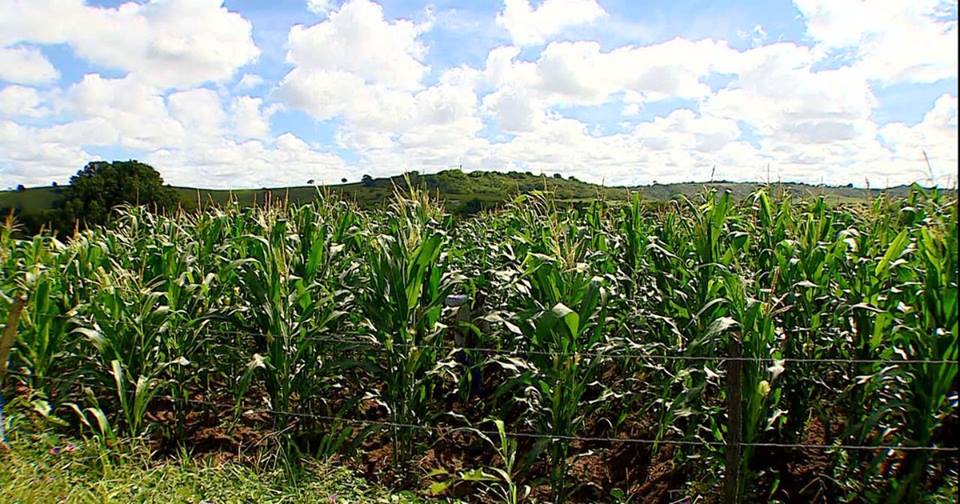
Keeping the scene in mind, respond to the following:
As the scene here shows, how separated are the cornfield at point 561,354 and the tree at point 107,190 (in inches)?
769

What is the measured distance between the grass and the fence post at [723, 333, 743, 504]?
5.28ft

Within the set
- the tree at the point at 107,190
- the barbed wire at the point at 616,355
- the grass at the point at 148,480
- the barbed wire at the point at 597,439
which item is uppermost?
the tree at the point at 107,190

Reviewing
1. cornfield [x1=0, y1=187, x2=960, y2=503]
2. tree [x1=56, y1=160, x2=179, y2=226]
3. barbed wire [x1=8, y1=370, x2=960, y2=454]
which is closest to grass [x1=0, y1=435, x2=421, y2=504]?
cornfield [x1=0, y1=187, x2=960, y2=503]

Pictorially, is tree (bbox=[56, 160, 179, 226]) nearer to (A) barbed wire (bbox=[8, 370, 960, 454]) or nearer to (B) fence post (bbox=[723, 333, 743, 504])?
(A) barbed wire (bbox=[8, 370, 960, 454])

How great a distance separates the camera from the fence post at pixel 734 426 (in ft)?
9.50

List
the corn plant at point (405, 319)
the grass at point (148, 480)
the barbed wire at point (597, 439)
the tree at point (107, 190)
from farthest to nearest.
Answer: the tree at point (107, 190) → the corn plant at point (405, 319) → the grass at point (148, 480) → the barbed wire at point (597, 439)

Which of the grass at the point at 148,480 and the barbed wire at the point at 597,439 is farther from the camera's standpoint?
the grass at the point at 148,480

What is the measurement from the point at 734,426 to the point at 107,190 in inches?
1056

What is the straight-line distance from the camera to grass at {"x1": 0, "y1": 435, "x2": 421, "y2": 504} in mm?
3299

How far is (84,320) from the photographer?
4.39m

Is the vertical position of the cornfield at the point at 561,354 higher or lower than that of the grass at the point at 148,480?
higher

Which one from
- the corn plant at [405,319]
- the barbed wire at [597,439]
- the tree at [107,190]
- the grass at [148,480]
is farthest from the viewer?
the tree at [107,190]

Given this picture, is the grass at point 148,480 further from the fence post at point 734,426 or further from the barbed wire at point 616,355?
the fence post at point 734,426

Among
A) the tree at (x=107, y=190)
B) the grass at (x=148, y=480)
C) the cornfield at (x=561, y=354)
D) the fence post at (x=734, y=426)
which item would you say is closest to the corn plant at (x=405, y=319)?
the cornfield at (x=561, y=354)
